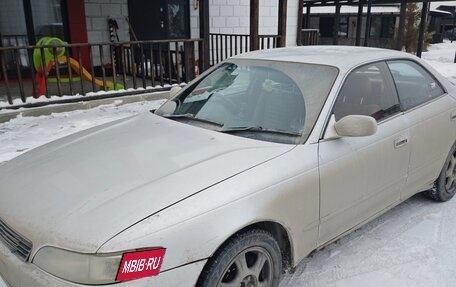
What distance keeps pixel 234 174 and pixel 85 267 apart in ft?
2.87

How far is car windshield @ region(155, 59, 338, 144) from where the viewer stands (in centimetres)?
277

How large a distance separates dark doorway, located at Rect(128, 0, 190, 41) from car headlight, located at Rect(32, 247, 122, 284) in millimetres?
9818

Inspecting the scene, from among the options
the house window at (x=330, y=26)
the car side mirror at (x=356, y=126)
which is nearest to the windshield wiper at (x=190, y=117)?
the car side mirror at (x=356, y=126)

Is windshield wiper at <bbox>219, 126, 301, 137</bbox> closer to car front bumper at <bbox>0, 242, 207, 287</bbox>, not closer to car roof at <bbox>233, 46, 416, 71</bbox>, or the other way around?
car roof at <bbox>233, 46, 416, 71</bbox>

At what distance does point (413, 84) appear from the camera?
12.0 ft

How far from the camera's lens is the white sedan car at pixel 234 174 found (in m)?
1.91

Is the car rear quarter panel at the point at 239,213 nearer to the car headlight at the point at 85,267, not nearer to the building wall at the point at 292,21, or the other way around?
the car headlight at the point at 85,267

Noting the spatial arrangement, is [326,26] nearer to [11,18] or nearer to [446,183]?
[11,18]

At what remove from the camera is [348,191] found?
9.20 ft

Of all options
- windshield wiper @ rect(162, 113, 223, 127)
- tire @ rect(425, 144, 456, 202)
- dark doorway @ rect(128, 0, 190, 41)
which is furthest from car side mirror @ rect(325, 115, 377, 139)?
dark doorway @ rect(128, 0, 190, 41)

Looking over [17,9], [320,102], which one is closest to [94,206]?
[320,102]

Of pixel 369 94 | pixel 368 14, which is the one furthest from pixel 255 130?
pixel 368 14

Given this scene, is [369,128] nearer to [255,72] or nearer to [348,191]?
[348,191]

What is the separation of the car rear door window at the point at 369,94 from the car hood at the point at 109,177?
741mm
